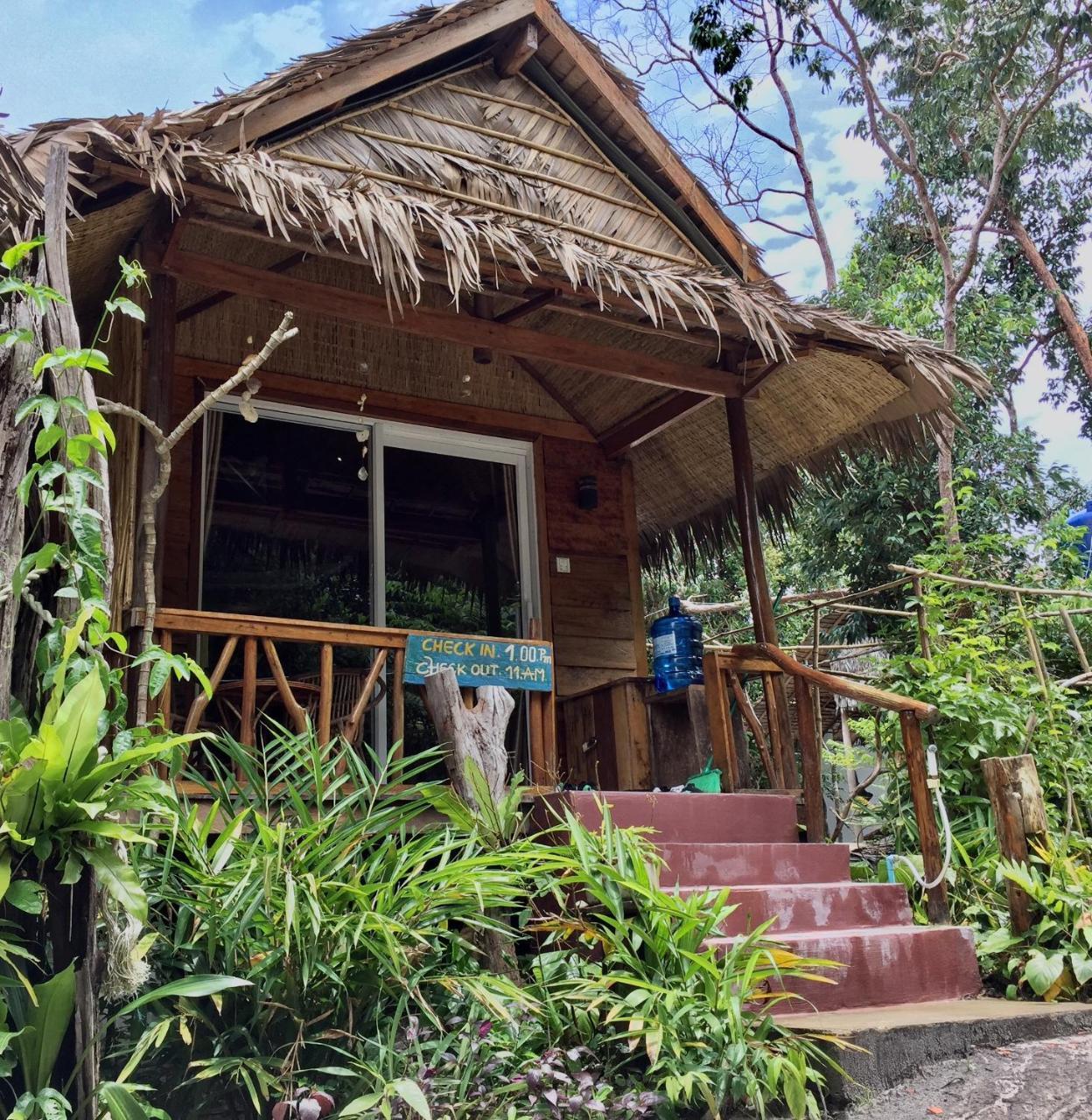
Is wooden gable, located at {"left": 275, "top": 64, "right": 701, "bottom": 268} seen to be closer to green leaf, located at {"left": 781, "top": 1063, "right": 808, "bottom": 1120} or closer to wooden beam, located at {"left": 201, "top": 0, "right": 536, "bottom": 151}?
wooden beam, located at {"left": 201, "top": 0, "right": 536, "bottom": 151}

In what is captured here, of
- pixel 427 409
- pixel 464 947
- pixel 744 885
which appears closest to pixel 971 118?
pixel 427 409

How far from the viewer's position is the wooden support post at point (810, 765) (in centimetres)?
508

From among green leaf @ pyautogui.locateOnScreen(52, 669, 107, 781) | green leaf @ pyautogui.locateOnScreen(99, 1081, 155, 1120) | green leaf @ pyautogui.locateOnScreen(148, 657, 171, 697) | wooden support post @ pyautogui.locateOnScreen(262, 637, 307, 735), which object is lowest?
green leaf @ pyautogui.locateOnScreen(99, 1081, 155, 1120)

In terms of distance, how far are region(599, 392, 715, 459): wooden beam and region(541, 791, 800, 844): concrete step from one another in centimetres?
231

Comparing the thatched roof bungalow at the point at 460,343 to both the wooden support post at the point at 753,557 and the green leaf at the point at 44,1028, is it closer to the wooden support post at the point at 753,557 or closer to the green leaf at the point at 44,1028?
the wooden support post at the point at 753,557

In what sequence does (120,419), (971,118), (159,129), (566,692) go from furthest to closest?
1. (971,118)
2. (566,692)
3. (120,419)
4. (159,129)

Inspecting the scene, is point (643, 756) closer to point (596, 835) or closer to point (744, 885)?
point (744, 885)

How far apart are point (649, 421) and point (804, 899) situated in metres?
3.24

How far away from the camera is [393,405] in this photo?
638 cm

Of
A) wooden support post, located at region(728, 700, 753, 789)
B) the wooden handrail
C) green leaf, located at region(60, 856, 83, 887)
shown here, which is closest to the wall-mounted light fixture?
wooden support post, located at region(728, 700, 753, 789)

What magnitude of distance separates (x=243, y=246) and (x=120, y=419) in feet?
3.69

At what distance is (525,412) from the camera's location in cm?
690

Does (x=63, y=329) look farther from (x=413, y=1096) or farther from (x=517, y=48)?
(x=517, y=48)

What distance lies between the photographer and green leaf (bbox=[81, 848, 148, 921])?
2543 millimetres
